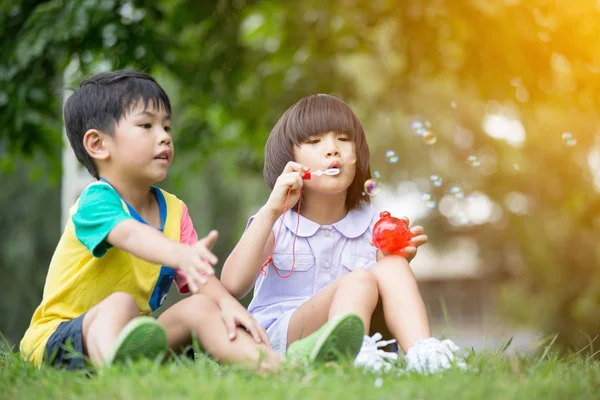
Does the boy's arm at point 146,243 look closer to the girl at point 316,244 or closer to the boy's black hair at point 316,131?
the girl at point 316,244

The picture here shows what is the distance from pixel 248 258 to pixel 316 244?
375 millimetres

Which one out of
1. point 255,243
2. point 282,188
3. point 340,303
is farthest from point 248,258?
point 340,303

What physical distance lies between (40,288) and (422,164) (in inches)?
226

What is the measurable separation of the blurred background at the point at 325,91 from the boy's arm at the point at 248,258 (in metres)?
0.57

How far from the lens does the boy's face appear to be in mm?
2633

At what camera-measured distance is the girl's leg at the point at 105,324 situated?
2.24 metres

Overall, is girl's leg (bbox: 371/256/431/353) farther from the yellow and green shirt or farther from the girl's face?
the yellow and green shirt

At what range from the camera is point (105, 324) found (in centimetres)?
226

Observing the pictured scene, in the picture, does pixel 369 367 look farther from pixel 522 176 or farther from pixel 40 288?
pixel 522 176

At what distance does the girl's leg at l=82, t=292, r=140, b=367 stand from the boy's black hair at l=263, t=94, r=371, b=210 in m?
0.93

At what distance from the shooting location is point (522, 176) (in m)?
10.7

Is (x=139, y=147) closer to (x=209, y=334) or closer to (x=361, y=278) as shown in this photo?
(x=209, y=334)

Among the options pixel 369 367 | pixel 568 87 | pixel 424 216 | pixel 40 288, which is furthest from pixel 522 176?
pixel 369 367

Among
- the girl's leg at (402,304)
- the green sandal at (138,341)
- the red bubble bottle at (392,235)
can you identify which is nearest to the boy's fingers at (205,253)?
the green sandal at (138,341)
